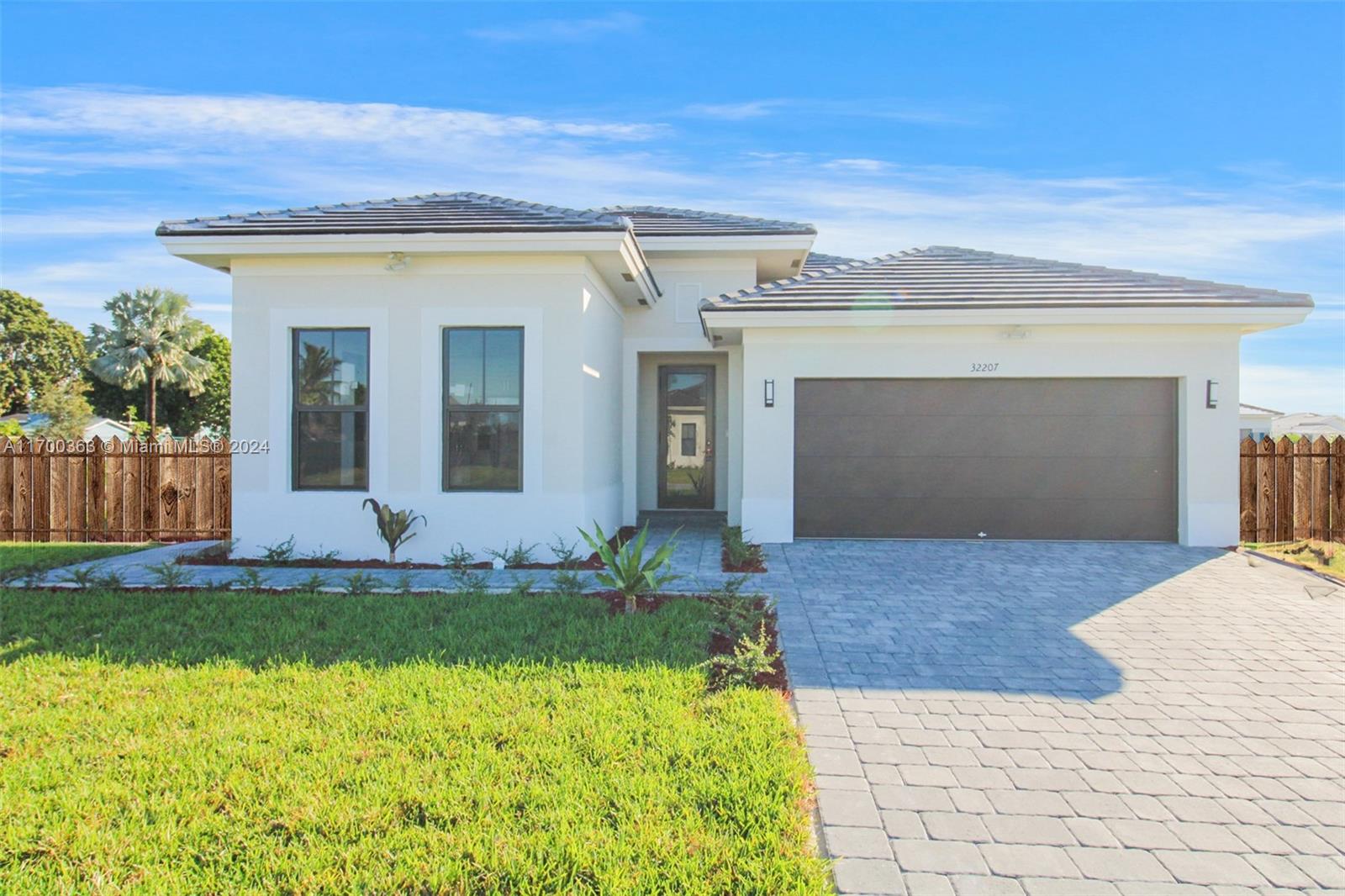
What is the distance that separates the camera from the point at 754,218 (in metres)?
11.9

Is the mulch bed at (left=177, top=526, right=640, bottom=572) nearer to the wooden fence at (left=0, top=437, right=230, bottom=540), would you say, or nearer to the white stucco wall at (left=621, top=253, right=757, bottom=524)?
the wooden fence at (left=0, top=437, right=230, bottom=540)

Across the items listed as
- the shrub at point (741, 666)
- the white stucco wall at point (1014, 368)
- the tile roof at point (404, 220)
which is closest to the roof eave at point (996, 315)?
the white stucco wall at point (1014, 368)

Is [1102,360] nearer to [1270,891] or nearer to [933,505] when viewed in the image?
[933,505]

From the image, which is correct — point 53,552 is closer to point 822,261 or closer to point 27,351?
point 822,261

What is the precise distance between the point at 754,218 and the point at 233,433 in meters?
8.15

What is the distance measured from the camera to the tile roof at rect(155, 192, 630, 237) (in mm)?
8062

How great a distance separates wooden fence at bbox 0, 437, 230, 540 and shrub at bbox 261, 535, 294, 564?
3212 mm

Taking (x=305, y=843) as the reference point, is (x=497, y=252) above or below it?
above

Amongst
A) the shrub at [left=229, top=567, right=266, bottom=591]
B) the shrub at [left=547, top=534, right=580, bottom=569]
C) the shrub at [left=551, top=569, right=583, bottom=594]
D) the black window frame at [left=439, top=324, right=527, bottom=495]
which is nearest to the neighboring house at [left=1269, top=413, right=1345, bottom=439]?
the shrub at [left=547, top=534, right=580, bottom=569]

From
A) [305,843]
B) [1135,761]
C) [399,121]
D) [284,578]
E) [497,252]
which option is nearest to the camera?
[305,843]

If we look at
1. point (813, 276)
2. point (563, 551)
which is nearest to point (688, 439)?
point (813, 276)

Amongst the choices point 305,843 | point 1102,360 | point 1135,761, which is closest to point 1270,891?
point 1135,761

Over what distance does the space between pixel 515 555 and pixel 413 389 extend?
7.53ft

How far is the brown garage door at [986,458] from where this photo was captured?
9945 mm
